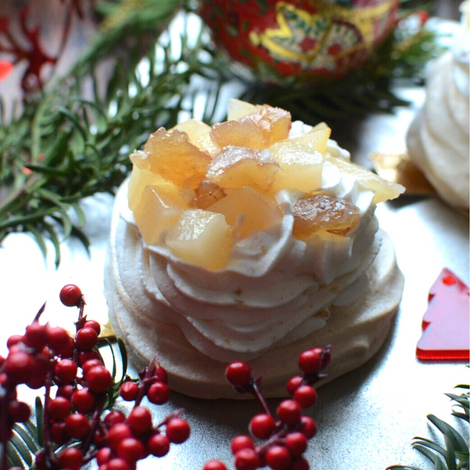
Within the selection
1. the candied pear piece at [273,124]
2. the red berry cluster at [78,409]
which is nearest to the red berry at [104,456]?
the red berry cluster at [78,409]

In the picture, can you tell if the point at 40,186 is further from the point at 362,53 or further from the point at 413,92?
the point at 413,92

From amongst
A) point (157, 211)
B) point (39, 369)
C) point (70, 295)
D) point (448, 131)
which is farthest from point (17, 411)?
point (448, 131)

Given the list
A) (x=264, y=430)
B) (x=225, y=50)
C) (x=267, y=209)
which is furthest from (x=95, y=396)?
(x=225, y=50)

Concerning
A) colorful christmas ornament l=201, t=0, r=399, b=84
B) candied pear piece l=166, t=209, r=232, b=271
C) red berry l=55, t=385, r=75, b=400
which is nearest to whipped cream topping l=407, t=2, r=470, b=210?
colorful christmas ornament l=201, t=0, r=399, b=84

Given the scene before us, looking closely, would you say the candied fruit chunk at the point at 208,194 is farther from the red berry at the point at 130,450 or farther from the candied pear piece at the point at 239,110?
the red berry at the point at 130,450

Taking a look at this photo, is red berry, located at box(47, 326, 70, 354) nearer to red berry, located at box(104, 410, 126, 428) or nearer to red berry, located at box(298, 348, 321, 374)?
red berry, located at box(104, 410, 126, 428)

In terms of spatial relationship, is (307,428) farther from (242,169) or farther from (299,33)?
(299,33)
